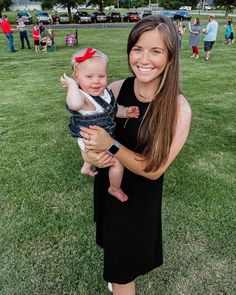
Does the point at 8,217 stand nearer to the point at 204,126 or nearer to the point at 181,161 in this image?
the point at 181,161

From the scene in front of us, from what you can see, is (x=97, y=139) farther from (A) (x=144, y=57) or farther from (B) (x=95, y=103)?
(A) (x=144, y=57)

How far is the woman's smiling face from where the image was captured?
6.28ft

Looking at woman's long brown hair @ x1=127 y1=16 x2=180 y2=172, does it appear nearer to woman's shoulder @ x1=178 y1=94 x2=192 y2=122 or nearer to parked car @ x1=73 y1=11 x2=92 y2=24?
woman's shoulder @ x1=178 y1=94 x2=192 y2=122

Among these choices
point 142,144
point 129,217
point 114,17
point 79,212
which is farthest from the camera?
point 114,17

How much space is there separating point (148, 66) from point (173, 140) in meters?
0.46

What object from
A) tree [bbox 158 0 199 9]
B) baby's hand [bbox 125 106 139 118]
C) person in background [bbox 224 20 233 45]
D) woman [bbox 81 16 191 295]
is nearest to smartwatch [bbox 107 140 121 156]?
woman [bbox 81 16 191 295]

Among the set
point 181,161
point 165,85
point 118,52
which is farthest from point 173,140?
point 118,52

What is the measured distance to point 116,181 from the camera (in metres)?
2.19

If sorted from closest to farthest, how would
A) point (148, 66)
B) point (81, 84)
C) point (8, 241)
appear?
point (148, 66), point (81, 84), point (8, 241)

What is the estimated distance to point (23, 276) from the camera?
10.8ft

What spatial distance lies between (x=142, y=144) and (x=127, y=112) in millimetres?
222

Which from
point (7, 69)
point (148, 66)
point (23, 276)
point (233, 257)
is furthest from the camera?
point (7, 69)

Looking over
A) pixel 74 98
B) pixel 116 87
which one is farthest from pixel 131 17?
pixel 74 98

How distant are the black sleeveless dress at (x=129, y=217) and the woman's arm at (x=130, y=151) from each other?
0.54 feet
